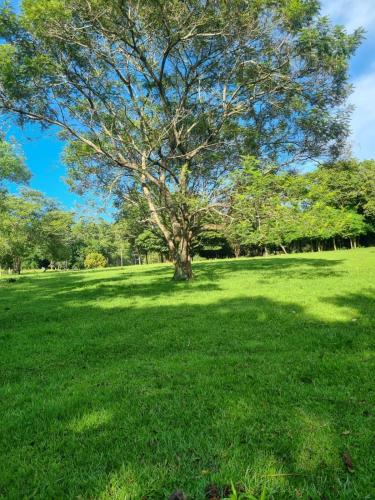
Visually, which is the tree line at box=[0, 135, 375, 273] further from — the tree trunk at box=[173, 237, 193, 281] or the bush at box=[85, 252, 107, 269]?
the bush at box=[85, 252, 107, 269]

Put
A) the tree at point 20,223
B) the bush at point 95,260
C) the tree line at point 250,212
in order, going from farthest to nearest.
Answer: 1. the bush at point 95,260
2. the tree at point 20,223
3. the tree line at point 250,212

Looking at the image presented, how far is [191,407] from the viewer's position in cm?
459

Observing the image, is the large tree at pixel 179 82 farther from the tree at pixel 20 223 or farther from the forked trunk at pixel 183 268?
the tree at pixel 20 223

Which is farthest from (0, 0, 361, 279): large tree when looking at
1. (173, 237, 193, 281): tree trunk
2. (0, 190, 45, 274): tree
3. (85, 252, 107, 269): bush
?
(85, 252, 107, 269): bush

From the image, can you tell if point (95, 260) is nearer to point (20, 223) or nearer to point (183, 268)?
point (20, 223)

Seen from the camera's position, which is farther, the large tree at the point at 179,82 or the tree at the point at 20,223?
the tree at the point at 20,223

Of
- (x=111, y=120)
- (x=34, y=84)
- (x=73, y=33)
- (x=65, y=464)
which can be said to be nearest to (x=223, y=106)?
(x=111, y=120)

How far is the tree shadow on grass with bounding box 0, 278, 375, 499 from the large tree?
11.7 m

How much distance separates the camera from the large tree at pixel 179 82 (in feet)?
52.9

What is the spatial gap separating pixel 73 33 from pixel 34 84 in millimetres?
3409

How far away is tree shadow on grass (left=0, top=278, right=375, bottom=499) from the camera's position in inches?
126

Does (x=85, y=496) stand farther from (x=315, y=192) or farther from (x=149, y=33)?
(x=149, y=33)

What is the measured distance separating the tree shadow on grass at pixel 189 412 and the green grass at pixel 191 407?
17 millimetres

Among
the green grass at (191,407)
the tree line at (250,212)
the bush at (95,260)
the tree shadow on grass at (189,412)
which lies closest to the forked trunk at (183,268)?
the tree line at (250,212)
